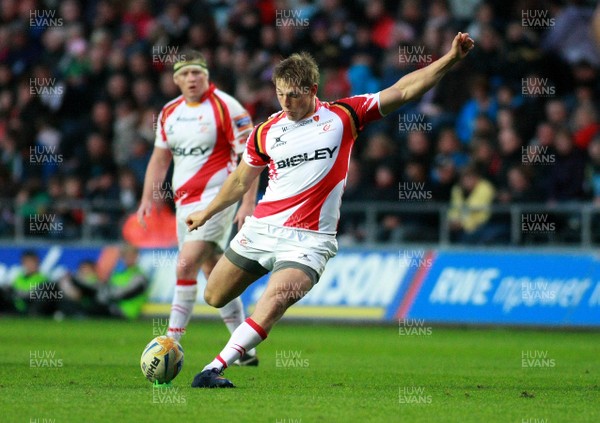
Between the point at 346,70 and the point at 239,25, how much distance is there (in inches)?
117

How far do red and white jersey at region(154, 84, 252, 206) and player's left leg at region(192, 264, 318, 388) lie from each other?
289 cm

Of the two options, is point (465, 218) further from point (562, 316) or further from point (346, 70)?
point (346, 70)

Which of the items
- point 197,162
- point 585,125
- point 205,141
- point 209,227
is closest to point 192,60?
point 205,141

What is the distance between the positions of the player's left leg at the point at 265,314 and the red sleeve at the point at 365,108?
4.22ft

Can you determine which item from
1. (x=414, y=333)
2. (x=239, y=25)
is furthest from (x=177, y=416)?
(x=239, y=25)

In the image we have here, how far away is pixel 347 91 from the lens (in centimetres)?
2042

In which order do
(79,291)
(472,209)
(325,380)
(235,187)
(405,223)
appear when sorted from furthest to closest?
(79,291) → (405,223) → (472,209) → (325,380) → (235,187)

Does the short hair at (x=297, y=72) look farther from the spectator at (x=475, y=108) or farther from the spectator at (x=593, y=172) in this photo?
A: the spectator at (x=475, y=108)

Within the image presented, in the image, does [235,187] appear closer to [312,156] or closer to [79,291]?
[312,156]

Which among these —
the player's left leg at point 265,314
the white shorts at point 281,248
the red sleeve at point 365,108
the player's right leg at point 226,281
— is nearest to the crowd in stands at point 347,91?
the red sleeve at point 365,108

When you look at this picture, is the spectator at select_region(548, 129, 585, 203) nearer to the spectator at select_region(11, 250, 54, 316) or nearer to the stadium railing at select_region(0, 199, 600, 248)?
the stadium railing at select_region(0, 199, 600, 248)

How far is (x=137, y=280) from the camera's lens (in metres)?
19.7

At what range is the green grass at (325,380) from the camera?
774 centimetres

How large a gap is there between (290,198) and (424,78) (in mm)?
1436
